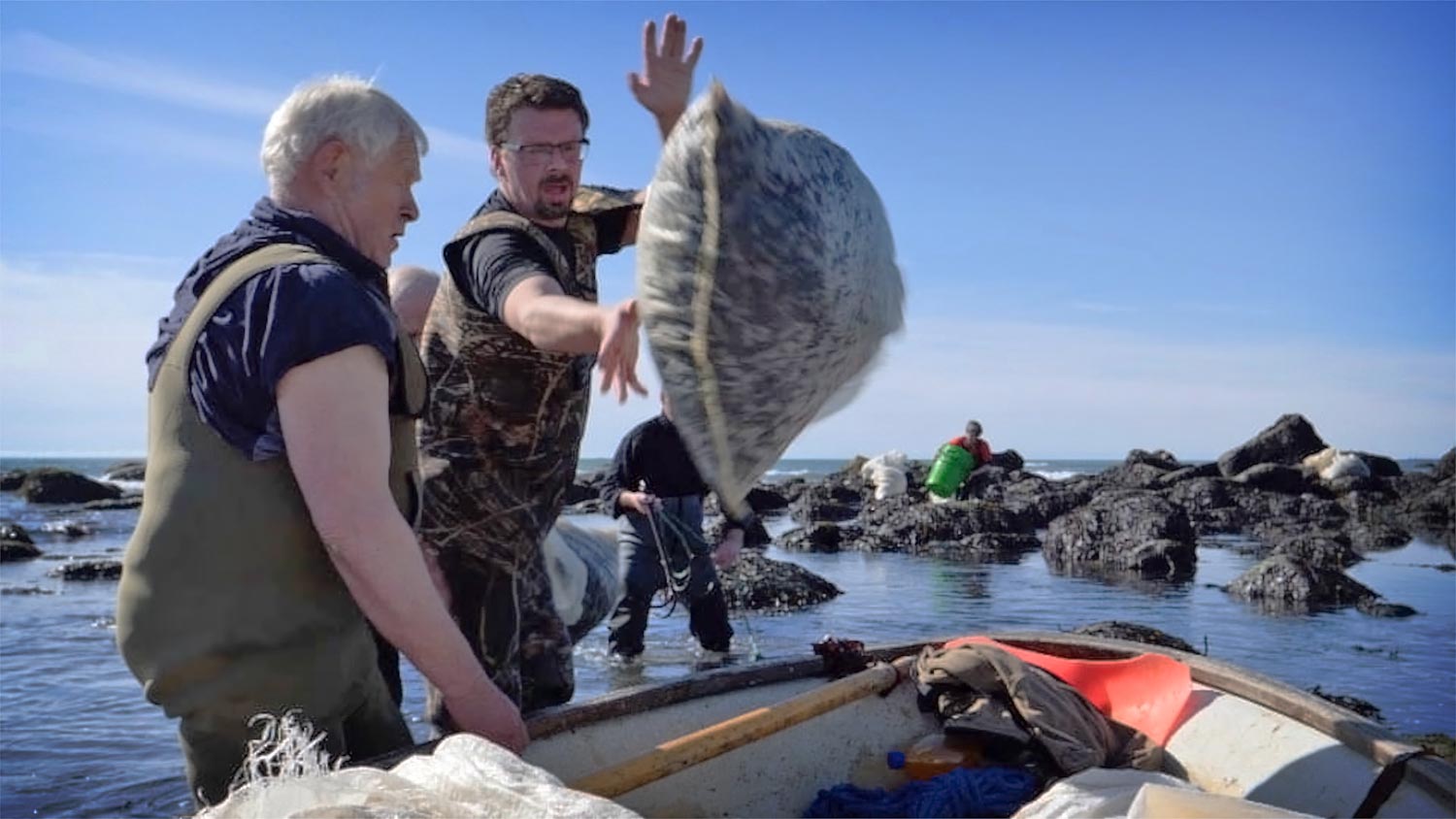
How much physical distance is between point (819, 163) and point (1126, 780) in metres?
1.74

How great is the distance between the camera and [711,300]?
2.27 meters

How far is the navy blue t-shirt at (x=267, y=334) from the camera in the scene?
7.59ft

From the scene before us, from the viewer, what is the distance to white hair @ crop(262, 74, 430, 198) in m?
2.59

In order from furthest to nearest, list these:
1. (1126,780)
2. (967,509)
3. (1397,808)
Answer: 1. (967,509)
2. (1397,808)
3. (1126,780)

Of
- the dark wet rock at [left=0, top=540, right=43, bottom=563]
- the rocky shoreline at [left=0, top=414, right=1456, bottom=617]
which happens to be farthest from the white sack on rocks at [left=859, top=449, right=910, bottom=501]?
the dark wet rock at [left=0, top=540, right=43, bottom=563]

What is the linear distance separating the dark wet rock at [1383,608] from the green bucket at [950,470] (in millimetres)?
10548

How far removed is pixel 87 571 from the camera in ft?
53.6

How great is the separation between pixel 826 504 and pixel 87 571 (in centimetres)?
1502

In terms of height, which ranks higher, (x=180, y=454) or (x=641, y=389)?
(x=641, y=389)

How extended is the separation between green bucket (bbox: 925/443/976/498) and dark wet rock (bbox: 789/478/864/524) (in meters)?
2.75

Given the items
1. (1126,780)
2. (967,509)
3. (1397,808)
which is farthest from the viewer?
(967,509)

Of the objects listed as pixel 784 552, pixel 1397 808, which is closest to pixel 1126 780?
pixel 1397 808

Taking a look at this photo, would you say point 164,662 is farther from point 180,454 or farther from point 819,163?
point 819,163

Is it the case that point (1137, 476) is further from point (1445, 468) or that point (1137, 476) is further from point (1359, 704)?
point (1359, 704)
